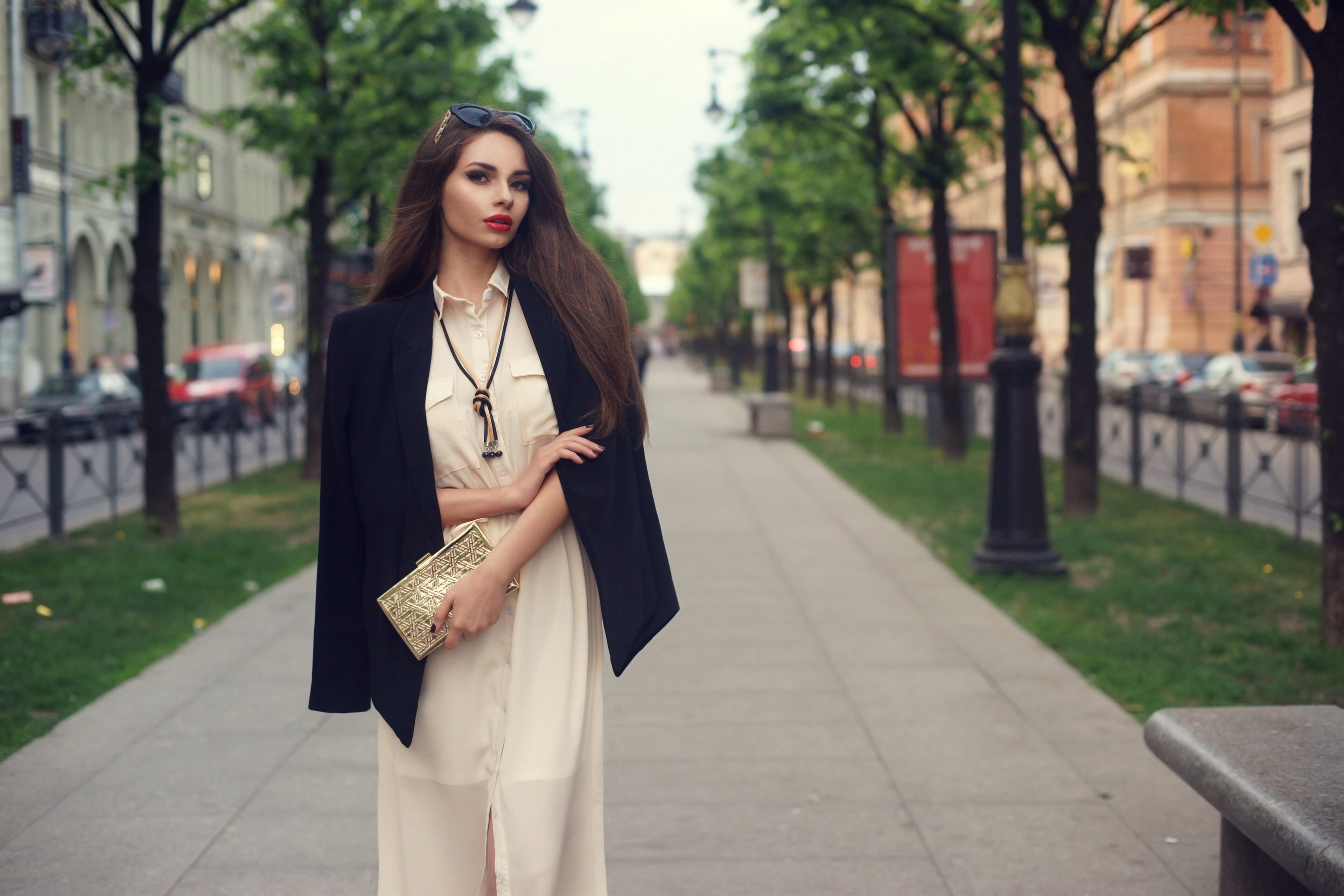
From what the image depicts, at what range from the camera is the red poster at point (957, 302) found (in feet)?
67.8

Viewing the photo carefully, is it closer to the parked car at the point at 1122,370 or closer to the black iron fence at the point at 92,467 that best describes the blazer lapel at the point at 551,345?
the black iron fence at the point at 92,467

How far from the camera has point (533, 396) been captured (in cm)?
283

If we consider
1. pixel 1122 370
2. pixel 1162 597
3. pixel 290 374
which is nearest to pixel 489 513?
pixel 1162 597

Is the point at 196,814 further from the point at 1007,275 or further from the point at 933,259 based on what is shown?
the point at 933,259

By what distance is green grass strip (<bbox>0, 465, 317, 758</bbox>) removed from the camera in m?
6.96

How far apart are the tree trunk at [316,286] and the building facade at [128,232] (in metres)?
1.58

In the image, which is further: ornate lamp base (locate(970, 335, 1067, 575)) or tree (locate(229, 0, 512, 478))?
tree (locate(229, 0, 512, 478))

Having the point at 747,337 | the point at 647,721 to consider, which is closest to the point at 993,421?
the point at 647,721

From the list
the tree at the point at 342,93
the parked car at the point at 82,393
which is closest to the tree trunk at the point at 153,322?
the tree at the point at 342,93

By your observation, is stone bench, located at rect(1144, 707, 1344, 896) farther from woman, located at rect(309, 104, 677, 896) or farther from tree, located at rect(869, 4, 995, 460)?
tree, located at rect(869, 4, 995, 460)

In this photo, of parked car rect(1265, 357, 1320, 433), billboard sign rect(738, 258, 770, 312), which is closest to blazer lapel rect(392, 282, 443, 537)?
parked car rect(1265, 357, 1320, 433)

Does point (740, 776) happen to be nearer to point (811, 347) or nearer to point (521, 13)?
point (521, 13)

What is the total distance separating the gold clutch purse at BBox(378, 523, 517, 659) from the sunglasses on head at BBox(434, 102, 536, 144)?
2.51ft

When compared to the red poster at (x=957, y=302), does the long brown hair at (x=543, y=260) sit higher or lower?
lower
